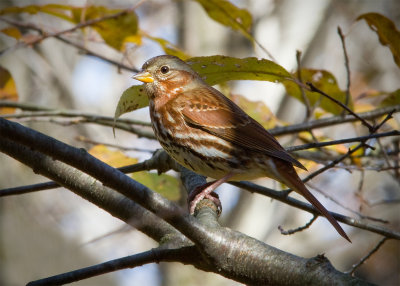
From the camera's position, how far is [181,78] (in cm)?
361

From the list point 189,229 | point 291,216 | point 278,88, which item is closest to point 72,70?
point 278,88

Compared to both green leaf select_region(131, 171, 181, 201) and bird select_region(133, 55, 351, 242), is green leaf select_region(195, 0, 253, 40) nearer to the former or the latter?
bird select_region(133, 55, 351, 242)

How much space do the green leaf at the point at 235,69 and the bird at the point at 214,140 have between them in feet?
0.95

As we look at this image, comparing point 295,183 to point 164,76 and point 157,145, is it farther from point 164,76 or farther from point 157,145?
point 157,145

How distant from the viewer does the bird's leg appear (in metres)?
2.79

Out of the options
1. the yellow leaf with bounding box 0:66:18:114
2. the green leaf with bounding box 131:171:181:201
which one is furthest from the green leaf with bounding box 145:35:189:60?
the yellow leaf with bounding box 0:66:18:114

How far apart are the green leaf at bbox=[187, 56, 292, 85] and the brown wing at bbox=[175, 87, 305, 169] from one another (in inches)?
18.5

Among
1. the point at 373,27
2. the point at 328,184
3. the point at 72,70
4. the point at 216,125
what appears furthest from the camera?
the point at 328,184

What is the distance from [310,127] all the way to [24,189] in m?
1.79

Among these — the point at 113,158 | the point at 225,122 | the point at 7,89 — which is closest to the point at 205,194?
the point at 225,122

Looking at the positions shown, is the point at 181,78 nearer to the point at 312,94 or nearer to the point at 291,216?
the point at 312,94

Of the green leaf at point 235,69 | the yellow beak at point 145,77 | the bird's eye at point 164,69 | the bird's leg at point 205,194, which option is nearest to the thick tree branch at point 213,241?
the bird's leg at point 205,194

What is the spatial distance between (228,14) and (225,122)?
0.62m

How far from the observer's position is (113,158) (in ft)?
10.8
